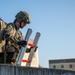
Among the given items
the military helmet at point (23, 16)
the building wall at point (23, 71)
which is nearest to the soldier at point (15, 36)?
the military helmet at point (23, 16)

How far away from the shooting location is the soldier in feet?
22.4

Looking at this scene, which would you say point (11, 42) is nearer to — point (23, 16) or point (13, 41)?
point (13, 41)

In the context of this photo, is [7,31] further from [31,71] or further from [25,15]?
[31,71]

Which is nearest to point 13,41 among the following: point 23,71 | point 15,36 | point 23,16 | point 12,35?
point 12,35

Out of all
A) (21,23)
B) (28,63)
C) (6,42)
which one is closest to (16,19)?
(21,23)

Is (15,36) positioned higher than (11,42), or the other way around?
(15,36)

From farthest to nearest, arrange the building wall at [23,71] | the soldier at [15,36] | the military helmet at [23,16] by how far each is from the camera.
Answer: the military helmet at [23,16], the soldier at [15,36], the building wall at [23,71]

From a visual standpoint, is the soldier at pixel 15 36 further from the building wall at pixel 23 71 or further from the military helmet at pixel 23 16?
the building wall at pixel 23 71

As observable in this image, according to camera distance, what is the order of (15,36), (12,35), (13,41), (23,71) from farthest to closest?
(15,36), (12,35), (13,41), (23,71)

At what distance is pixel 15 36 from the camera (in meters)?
7.20

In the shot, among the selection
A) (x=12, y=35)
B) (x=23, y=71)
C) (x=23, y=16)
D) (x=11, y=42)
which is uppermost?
(x=23, y=16)

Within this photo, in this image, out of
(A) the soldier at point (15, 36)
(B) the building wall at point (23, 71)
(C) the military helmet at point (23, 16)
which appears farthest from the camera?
(C) the military helmet at point (23, 16)

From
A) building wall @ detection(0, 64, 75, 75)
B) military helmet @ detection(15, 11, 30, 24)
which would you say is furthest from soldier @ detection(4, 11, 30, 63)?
building wall @ detection(0, 64, 75, 75)

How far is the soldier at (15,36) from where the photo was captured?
22.4ft
